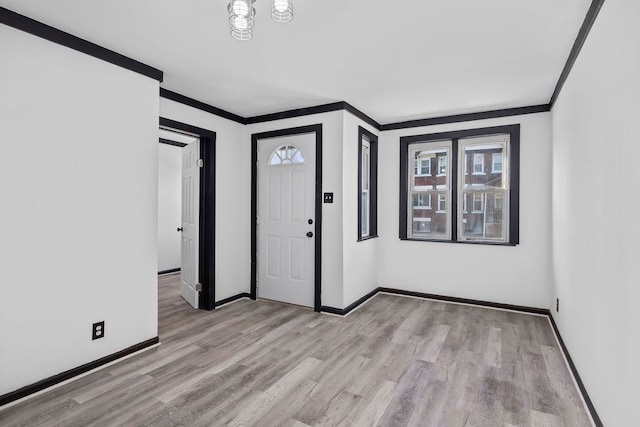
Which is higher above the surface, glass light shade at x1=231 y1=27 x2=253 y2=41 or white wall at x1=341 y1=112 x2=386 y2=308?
glass light shade at x1=231 y1=27 x2=253 y2=41

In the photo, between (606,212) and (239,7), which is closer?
(239,7)

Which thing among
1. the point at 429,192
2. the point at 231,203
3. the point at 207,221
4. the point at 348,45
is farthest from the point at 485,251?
the point at 207,221

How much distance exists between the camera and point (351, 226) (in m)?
4.10

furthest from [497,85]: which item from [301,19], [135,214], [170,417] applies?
[170,417]

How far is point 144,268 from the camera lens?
2943 mm

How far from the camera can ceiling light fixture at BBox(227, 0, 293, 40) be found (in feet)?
5.56

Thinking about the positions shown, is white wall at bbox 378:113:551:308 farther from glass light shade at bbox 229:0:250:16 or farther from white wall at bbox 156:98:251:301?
glass light shade at bbox 229:0:250:16

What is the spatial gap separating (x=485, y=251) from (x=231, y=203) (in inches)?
128

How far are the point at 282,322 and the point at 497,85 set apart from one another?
10.6 ft

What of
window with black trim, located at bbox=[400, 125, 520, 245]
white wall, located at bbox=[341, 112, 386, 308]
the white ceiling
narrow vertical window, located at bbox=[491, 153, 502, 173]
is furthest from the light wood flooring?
the white ceiling

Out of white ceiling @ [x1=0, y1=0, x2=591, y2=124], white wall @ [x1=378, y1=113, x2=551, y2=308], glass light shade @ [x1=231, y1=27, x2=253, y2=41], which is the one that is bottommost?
white wall @ [x1=378, y1=113, x2=551, y2=308]

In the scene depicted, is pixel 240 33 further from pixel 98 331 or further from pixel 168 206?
pixel 168 206

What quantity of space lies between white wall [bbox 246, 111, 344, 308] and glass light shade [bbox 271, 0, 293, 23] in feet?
6.87

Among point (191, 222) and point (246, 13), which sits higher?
point (246, 13)
